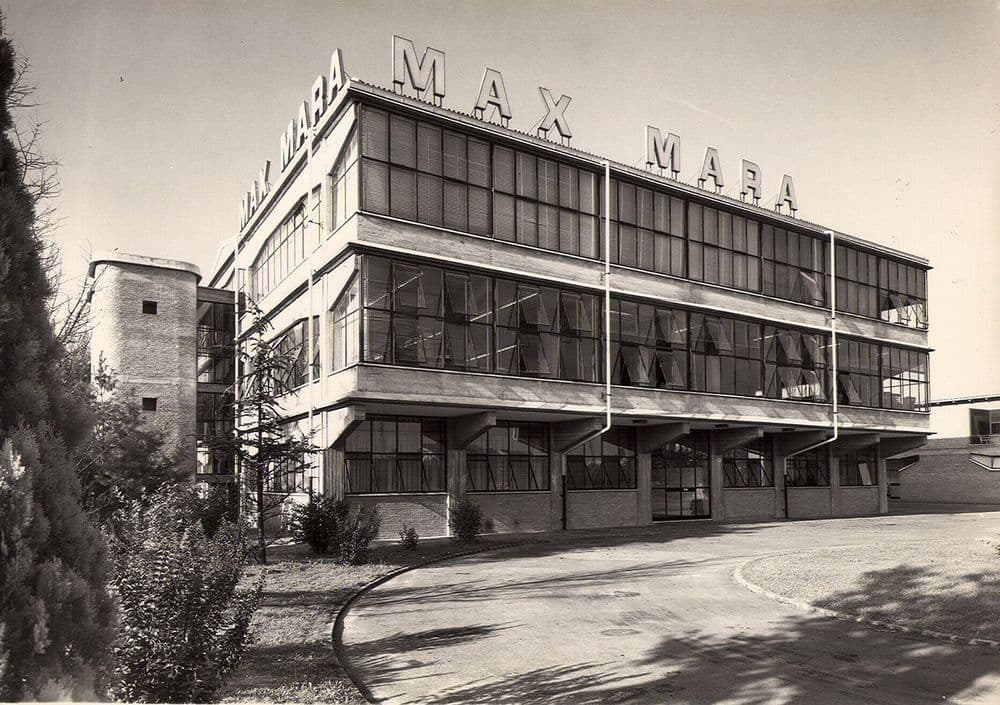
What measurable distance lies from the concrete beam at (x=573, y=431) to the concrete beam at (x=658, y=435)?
4.44m

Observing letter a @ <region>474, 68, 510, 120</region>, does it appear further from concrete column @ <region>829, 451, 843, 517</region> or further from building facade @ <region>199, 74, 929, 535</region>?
concrete column @ <region>829, 451, 843, 517</region>

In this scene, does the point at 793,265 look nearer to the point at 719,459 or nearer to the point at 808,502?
the point at 719,459

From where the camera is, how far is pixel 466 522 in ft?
85.1

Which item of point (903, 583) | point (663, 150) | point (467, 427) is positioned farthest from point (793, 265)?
point (903, 583)

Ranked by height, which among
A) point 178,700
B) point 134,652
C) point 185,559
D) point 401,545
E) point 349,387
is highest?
point 349,387

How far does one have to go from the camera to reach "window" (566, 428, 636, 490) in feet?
106

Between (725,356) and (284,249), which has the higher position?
(284,249)

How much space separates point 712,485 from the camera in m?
36.9

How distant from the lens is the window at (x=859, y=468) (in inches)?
1725

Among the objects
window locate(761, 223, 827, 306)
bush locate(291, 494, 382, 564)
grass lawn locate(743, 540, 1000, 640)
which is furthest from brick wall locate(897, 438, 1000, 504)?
bush locate(291, 494, 382, 564)

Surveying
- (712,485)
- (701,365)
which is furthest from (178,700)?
(712,485)

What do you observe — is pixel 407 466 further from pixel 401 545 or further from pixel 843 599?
pixel 843 599

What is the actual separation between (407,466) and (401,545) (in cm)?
356

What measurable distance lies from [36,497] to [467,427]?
73.0 feet
